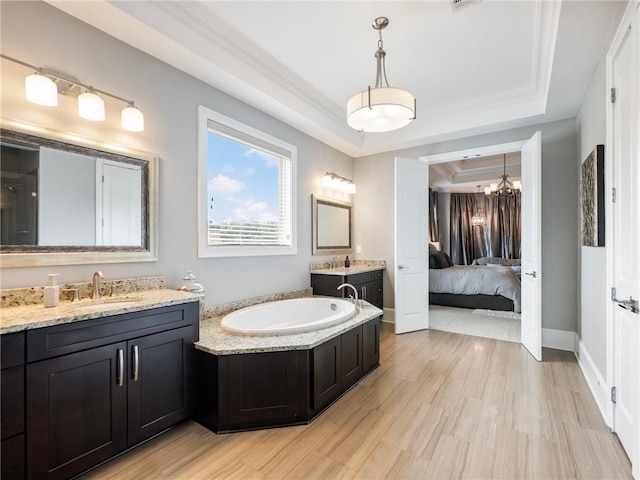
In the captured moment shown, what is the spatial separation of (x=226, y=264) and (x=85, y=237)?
1.17m

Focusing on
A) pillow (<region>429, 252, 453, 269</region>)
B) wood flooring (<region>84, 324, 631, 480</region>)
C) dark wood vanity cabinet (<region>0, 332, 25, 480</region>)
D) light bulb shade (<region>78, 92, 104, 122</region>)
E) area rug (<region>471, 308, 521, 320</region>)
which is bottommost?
wood flooring (<region>84, 324, 631, 480</region>)

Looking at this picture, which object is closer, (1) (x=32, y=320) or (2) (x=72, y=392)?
(1) (x=32, y=320)

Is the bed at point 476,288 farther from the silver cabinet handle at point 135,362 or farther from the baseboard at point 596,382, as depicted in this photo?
the silver cabinet handle at point 135,362

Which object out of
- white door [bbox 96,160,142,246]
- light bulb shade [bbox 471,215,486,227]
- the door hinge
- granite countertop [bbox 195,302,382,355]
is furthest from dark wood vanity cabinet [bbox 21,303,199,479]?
light bulb shade [bbox 471,215,486,227]

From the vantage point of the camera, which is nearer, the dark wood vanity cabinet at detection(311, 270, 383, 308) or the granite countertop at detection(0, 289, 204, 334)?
the granite countertop at detection(0, 289, 204, 334)

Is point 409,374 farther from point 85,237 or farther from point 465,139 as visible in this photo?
point 465,139

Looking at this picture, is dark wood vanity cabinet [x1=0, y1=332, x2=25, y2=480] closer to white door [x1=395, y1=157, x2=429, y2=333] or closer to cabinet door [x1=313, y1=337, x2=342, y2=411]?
cabinet door [x1=313, y1=337, x2=342, y2=411]

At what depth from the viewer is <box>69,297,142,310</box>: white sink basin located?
1808 mm

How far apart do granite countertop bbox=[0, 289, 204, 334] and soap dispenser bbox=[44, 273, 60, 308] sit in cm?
3

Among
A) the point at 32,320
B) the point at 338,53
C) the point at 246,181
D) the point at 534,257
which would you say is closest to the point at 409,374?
the point at 534,257

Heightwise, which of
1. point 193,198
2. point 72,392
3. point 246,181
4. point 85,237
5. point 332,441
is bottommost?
point 332,441

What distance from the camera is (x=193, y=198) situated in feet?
8.80

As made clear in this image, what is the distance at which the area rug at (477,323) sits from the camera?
4066 millimetres

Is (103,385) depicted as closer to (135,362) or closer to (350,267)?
(135,362)
